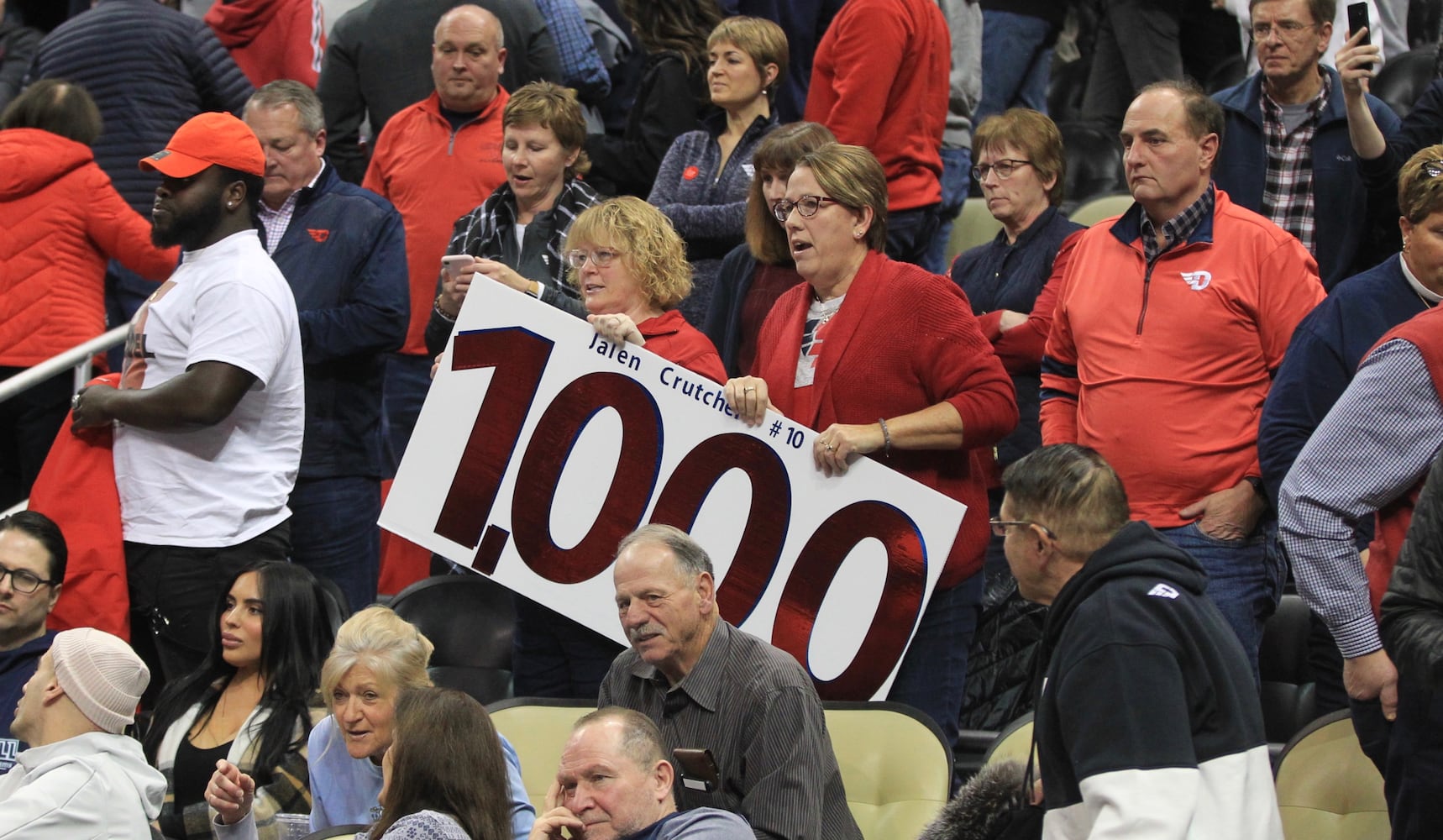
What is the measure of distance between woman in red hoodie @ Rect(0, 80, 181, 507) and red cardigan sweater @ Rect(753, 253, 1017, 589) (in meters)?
2.81

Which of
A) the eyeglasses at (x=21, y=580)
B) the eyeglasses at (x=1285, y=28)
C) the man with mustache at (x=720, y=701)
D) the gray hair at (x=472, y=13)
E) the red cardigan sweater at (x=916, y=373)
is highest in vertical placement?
the eyeglasses at (x=1285, y=28)

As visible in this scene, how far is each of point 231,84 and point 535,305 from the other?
3.01m

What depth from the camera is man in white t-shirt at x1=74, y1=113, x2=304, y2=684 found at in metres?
5.27

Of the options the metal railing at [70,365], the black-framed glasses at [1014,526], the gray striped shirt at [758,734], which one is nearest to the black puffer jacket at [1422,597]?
the black-framed glasses at [1014,526]

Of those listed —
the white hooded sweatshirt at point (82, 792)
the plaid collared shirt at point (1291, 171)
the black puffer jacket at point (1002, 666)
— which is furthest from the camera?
the plaid collared shirt at point (1291, 171)

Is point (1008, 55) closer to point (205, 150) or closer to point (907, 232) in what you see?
point (907, 232)

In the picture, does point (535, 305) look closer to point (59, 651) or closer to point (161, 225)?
point (161, 225)

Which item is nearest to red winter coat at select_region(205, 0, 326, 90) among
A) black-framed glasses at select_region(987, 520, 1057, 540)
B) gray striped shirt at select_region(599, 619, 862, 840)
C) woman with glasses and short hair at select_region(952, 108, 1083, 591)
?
woman with glasses and short hair at select_region(952, 108, 1083, 591)

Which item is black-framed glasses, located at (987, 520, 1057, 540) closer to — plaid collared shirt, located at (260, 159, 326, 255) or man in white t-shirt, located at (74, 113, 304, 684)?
man in white t-shirt, located at (74, 113, 304, 684)

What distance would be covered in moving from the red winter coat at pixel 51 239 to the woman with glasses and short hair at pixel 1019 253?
2.92m

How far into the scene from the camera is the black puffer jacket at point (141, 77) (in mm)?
7496

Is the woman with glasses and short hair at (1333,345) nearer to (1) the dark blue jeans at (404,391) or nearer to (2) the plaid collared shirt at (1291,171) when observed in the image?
(2) the plaid collared shirt at (1291,171)

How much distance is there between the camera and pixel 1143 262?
16.8ft

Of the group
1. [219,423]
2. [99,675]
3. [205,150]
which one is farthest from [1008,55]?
[99,675]
